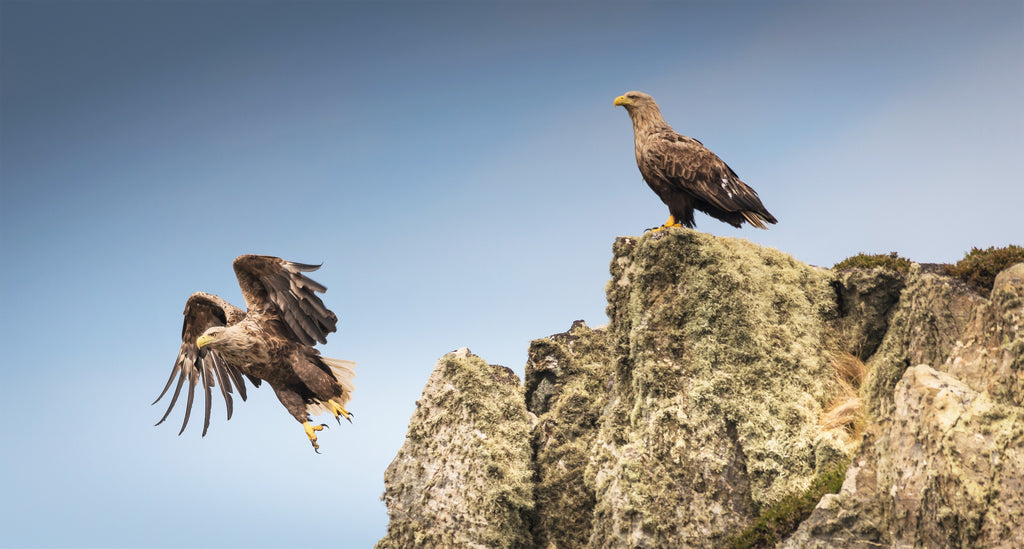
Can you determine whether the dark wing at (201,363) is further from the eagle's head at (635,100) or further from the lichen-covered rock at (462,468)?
the eagle's head at (635,100)

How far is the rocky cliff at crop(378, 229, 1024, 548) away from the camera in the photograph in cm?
776

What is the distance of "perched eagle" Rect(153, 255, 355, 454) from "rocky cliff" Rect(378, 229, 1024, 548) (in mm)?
2135

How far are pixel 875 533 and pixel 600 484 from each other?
390 cm

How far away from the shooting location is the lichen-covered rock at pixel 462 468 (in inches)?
504

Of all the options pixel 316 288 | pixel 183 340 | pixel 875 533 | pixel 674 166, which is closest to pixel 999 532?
pixel 875 533

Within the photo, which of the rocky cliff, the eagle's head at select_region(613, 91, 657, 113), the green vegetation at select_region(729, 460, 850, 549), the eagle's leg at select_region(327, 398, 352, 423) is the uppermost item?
the eagle's head at select_region(613, 91, 657, 113)

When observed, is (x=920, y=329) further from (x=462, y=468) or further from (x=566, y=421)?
(x=462, y=468)

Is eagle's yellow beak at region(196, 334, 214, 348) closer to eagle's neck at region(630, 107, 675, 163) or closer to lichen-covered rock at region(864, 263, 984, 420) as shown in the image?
eagle's neck at region(630, 107, 675, 163)

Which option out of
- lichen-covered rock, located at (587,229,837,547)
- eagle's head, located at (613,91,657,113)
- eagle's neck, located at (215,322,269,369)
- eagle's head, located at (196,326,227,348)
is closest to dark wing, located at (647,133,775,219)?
lichen-covered rock, located at (587,229,837,547)

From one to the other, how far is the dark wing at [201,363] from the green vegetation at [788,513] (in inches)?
402

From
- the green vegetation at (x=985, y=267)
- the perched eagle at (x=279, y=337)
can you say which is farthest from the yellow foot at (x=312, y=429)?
the green vegetation at (x=985, y=267)

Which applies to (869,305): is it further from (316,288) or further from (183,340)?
(183,340)

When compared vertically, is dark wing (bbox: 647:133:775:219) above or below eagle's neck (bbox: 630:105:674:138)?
below

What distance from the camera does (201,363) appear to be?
54.2 ft
